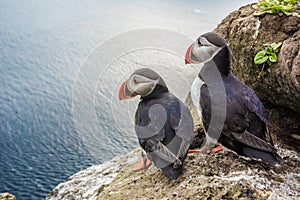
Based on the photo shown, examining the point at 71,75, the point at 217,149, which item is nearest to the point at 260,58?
the point at 217,149

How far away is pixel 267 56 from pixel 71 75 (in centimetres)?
331

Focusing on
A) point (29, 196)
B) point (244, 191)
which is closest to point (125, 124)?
point (244, 191)

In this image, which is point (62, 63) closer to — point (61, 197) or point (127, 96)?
point (61, 197)

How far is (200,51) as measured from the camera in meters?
1.77

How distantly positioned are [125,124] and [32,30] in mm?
4635

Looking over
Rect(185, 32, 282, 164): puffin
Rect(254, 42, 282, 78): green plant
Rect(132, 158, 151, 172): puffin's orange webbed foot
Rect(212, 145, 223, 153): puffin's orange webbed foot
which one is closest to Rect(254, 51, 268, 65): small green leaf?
Rect(254, 42, 282, 78): green plant

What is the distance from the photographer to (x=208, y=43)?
69.3 inches

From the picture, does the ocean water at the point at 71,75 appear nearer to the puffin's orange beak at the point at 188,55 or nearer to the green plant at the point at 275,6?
the puffin's orange beak at the point at 188,55

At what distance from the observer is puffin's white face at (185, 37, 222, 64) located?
5.78ft

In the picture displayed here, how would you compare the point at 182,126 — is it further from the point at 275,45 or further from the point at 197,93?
the point at 275,45

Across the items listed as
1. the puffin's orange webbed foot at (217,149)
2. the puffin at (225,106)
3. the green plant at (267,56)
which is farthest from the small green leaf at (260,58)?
the puffin's orange webbed foot at (217,149)

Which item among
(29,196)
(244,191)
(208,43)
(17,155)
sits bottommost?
(29,196)

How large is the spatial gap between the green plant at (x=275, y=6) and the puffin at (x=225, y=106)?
58 cm

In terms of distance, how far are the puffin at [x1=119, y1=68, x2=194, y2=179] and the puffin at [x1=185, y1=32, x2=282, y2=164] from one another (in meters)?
0.13
